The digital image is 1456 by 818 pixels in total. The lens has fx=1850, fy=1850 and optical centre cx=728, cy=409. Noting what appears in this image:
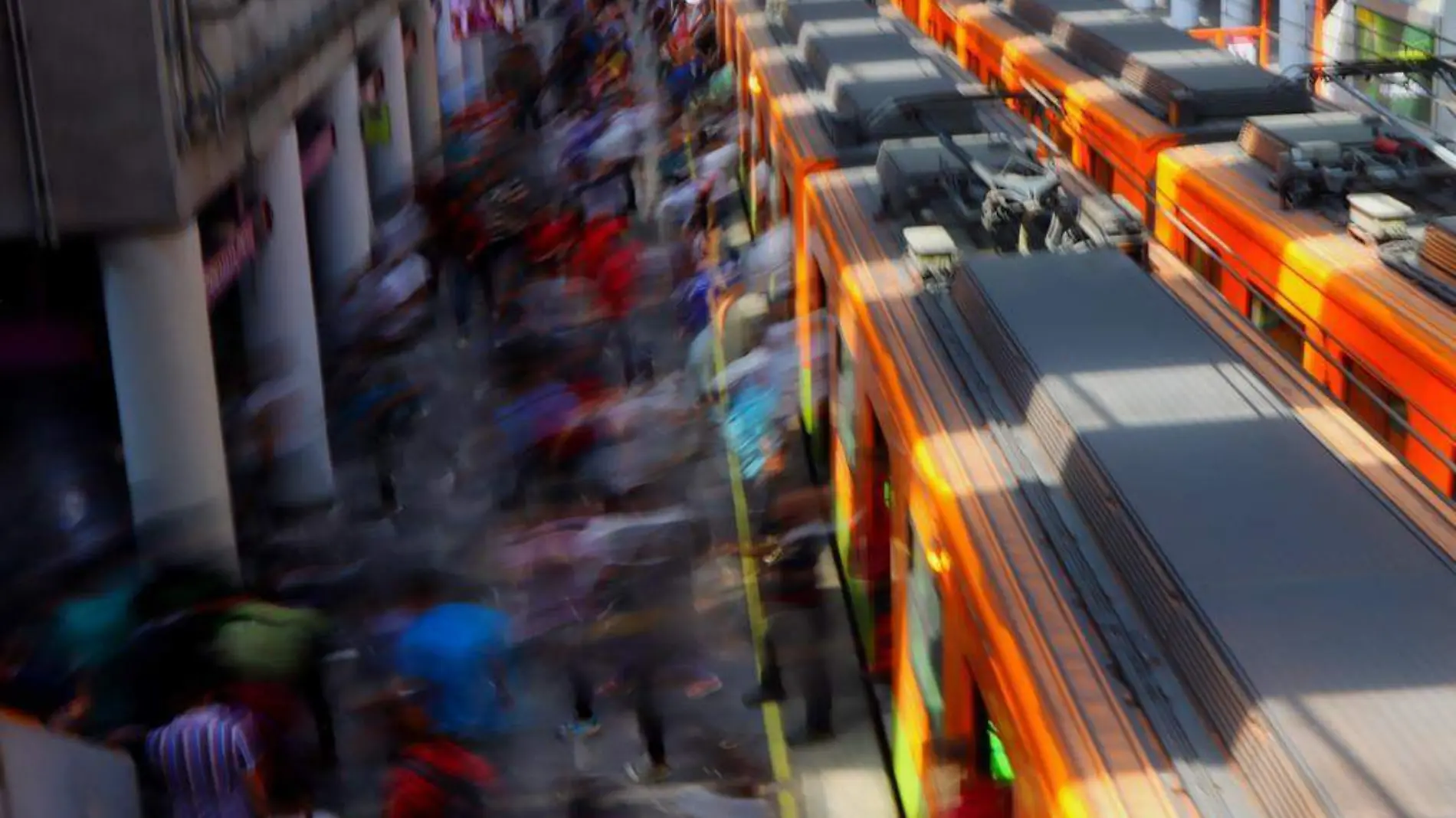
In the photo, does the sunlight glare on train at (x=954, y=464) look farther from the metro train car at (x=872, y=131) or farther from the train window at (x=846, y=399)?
the train window at (x=846, y=399)

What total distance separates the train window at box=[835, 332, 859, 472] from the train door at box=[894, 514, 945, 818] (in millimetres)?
1785

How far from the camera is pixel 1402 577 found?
516 cm

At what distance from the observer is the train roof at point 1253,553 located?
444 centimetres

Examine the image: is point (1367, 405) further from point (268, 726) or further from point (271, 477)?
point (271, 477)

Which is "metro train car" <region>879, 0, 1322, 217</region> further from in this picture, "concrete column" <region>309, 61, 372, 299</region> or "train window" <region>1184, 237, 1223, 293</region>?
"concrete column" <region>309, 61, 372, 299</region>

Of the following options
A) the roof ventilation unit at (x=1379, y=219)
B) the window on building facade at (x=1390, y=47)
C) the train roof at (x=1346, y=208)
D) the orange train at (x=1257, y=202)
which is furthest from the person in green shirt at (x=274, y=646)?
the window on building facade at (x=1390, y=47)

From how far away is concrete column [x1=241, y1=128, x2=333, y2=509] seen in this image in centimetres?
1359

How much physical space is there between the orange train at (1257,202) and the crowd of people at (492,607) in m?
2.59

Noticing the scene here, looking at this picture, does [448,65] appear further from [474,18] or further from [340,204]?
[340,204]

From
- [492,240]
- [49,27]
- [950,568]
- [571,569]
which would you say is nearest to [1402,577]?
[950,568]

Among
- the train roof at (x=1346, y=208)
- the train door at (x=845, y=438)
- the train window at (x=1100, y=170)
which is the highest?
the train roof at (x=1346, y=208)

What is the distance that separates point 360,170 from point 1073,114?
795 cm

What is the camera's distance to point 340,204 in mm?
18141

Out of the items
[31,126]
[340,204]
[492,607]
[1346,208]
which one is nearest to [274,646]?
[492,607]
